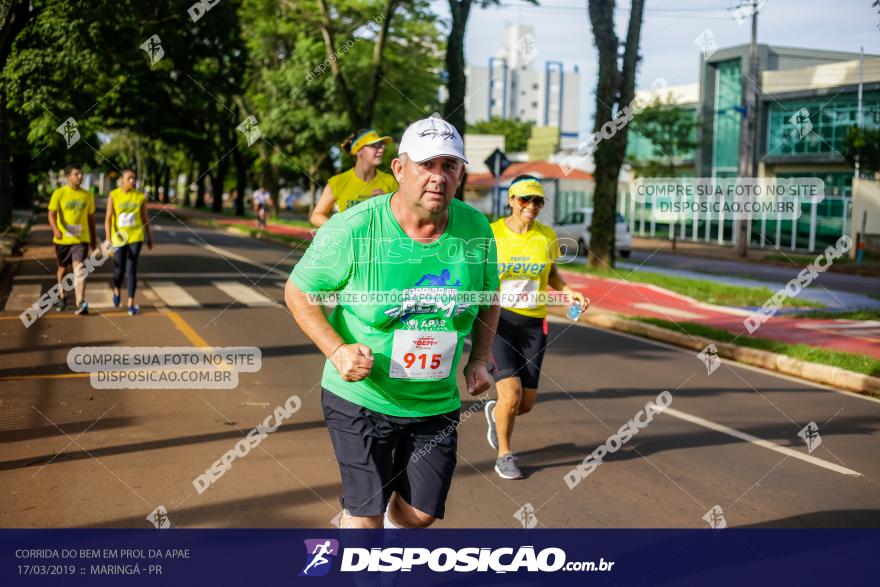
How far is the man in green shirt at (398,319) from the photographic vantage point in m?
3.65

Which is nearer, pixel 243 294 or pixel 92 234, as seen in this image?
pixel 92 234

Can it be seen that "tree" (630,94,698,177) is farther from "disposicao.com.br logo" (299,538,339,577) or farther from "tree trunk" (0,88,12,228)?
"disposicao.com.br logo" (299,538,339,577)

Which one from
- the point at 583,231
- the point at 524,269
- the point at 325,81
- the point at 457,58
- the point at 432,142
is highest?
the point at 325,81

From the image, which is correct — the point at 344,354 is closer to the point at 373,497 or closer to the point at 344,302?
the point at 344,302

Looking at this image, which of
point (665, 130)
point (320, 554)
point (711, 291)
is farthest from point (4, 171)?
point (665, 130)

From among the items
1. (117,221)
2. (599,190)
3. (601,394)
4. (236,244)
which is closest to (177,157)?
(236,244)

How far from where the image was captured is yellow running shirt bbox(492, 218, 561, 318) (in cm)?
673

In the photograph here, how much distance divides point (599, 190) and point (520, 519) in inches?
746

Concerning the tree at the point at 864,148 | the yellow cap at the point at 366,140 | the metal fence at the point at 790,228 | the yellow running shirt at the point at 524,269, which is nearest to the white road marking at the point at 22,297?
the yellow cap at the point at 366,140

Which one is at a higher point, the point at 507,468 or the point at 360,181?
the point at 360,181

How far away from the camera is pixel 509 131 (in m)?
113

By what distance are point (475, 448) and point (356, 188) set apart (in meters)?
3.07

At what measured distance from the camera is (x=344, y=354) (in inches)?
140

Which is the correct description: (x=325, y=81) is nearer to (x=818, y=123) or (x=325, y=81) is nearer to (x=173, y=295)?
(x=818, y=123)
